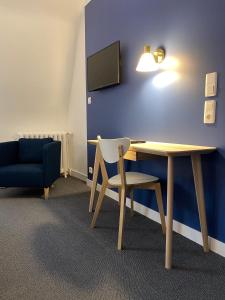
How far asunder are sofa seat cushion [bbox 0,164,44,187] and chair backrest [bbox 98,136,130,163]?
1.37 metres

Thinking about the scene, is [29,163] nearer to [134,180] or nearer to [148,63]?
[134,180]

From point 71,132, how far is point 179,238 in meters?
2.85

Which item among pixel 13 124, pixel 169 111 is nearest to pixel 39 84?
pixel 13 124

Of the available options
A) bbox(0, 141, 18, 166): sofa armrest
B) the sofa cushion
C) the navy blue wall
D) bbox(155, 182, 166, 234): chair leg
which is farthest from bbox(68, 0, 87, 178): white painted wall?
bbox(155, 182, 166, 234): chair leg

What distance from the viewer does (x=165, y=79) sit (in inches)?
90.0

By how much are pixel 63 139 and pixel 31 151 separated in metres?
0.76

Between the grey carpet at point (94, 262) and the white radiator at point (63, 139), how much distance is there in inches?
67.9

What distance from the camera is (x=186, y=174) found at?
2.14 m

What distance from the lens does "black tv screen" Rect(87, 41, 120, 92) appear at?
285cm

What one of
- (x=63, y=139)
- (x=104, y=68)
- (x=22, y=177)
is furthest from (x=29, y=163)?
(x=104, y=68)

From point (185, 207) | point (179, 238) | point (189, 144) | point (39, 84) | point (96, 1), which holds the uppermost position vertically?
point (96, 1)

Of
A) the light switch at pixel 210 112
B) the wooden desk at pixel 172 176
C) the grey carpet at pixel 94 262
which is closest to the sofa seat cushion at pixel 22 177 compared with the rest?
the grey carpet at pixel 94 262

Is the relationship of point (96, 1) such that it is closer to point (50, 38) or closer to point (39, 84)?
point (50, 38)

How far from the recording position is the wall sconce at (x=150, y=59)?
226 centimetres
